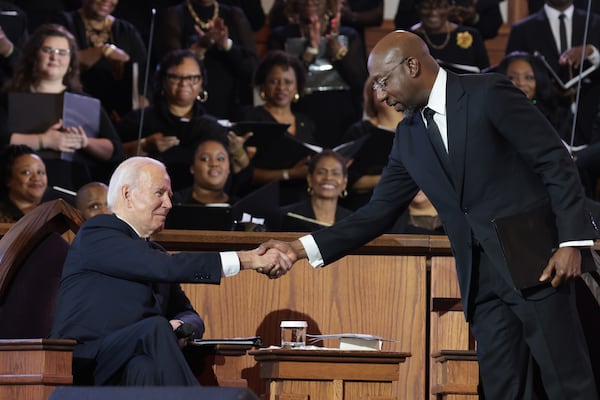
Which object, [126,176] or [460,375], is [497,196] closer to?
[460,375]

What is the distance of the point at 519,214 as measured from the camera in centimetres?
297

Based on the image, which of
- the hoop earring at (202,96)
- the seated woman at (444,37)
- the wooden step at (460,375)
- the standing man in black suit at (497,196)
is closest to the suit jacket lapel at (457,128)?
the standing man in black suit at (497,196)

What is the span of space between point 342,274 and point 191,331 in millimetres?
845

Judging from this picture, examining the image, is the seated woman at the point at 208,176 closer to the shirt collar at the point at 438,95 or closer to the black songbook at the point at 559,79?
the black songbook at the point at 559,79

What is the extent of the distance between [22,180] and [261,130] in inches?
47.6

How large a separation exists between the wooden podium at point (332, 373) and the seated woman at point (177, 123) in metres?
2.80

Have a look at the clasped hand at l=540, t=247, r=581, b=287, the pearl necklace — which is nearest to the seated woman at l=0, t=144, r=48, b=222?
the pearl necklace

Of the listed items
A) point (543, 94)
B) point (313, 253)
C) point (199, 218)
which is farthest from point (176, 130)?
point (313, 253)

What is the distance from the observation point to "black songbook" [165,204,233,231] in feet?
16.1

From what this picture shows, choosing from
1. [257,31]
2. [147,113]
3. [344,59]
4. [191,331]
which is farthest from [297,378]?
[257,31]

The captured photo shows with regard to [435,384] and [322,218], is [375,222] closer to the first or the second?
[435,384]

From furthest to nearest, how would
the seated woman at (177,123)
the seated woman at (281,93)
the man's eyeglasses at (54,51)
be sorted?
the seated woman at (281,93)
the seated woman at (177,123)
the man's eyeglasses at (54,51)

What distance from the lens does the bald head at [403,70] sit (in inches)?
121

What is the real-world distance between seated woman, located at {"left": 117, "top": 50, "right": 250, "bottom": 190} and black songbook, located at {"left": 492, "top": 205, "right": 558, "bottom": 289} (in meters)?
2.99
